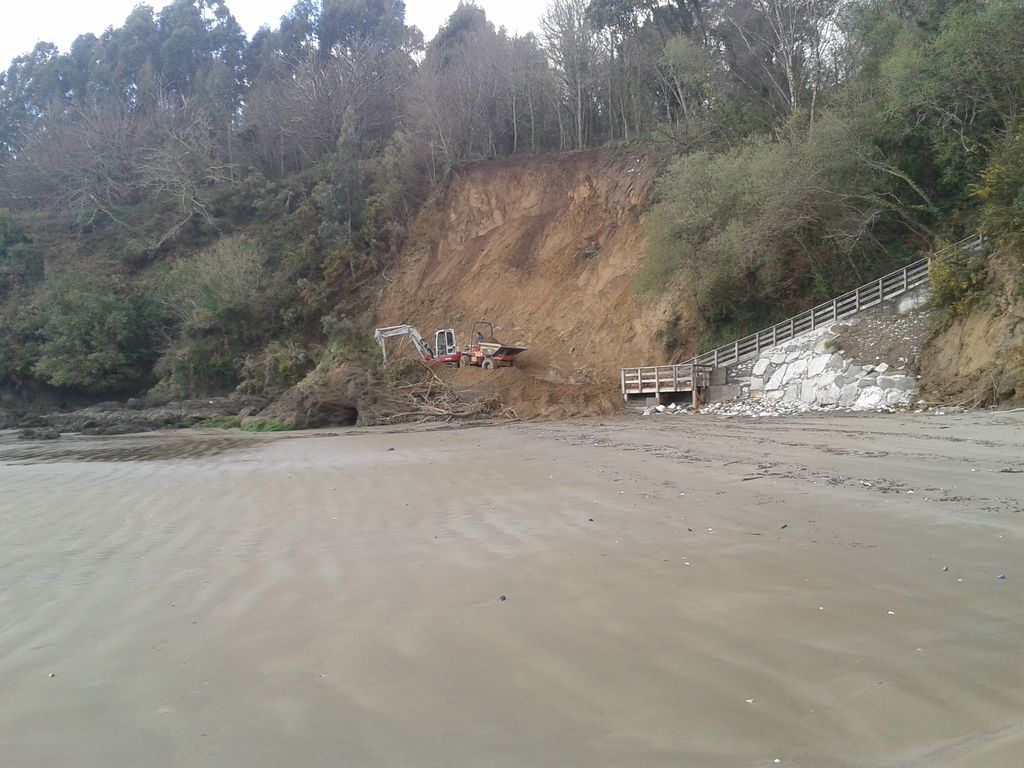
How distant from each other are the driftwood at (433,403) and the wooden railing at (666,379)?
446 centimetres

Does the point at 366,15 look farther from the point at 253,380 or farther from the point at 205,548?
the point at 205,548

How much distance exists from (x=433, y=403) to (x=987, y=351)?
17494mm

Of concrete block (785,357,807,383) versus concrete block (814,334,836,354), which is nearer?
concrete block (814,334,836,354)

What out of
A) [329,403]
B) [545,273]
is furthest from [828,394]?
[329,403]

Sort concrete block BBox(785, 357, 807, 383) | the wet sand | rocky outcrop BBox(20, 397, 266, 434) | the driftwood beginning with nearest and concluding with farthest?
1. the wet sand
2. concrete block BBox(785, 357, 807, 383)
3. the driftwood
4. rocky outcrop BBox(20, 397, 266, 434)

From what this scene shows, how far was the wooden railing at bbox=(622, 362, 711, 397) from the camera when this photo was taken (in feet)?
79.5

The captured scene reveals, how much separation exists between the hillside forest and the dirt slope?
169cm

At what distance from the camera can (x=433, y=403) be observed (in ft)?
87.8

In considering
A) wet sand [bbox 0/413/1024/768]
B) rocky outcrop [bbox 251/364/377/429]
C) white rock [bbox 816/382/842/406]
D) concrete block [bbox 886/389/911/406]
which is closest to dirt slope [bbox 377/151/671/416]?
rocky outcrop [bbox 251/364/377/429]

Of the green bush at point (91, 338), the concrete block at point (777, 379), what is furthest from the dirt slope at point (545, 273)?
the green bush at point (91, 338)

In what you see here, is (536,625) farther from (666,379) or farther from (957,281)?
(666,379)

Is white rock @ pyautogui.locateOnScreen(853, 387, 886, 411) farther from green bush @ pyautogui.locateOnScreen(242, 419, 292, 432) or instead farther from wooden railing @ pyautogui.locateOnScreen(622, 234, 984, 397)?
green bush @ pyautogui.locateOnScreen(242, 419, 292, 432)

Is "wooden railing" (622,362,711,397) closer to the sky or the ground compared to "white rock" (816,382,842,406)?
closer to the sky

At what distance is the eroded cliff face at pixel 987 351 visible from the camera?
684 inches
